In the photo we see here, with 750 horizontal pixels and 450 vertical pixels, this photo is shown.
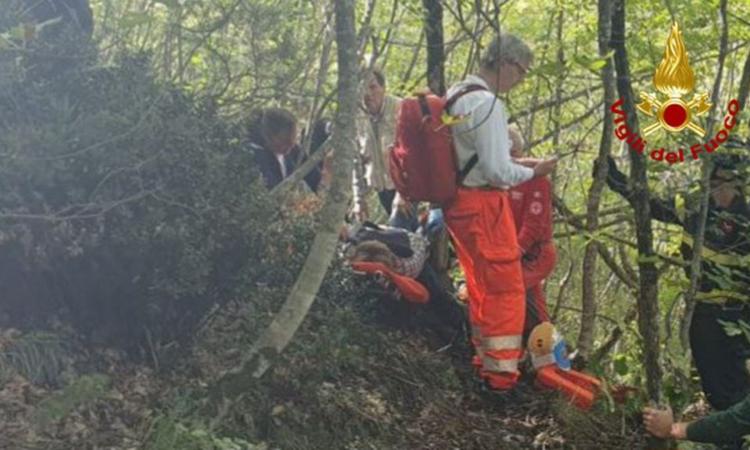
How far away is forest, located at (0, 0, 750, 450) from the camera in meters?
4.79

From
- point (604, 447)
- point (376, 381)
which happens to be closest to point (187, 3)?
point (376, 381)

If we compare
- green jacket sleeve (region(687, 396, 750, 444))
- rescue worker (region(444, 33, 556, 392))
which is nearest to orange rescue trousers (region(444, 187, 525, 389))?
rescue worker (region(444, 33, 556, 392))

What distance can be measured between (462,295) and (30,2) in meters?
3.34

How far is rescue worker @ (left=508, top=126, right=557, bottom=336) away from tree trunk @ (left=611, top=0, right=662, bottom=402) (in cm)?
156

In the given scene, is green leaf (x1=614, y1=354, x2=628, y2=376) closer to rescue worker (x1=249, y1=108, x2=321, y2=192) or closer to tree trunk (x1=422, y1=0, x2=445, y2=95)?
tree trunk (x1=422, y1=0, x2=445, y2=95)

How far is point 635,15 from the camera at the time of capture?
702cm

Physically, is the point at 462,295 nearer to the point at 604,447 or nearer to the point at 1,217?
the point at 604,447

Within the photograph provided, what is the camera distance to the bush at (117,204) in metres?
4.92

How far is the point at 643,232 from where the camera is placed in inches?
187

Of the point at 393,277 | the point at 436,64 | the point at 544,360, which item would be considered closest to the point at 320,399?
the point at 393,277

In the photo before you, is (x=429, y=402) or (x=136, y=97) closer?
(x=136, y=97)

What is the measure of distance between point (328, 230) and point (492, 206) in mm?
1334

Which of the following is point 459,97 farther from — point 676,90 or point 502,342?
point 502,342

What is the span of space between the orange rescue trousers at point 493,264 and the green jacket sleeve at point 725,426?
5.47 ft
